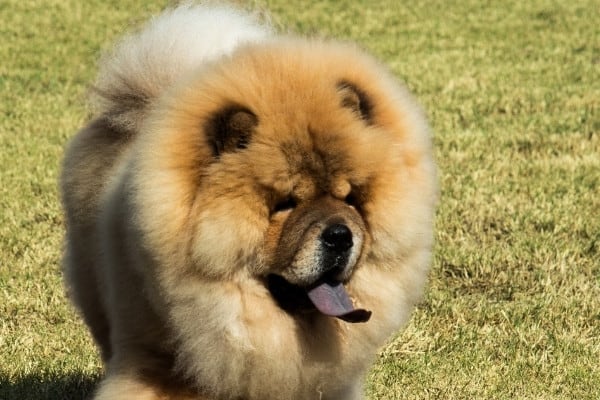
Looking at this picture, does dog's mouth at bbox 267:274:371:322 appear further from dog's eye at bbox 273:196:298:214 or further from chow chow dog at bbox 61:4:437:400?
dog's eye at bbox 273:196:298:214

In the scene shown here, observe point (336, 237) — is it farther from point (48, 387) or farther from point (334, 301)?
point (48, 387)

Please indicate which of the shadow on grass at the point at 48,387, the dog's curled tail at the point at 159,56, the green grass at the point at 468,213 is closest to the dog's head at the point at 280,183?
the dog's curled tail at the point at 159,56

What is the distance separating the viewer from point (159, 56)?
11.9ft

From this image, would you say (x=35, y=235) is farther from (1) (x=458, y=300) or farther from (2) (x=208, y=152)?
(2) (x=208, y=152)

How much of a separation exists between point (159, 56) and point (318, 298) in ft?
4.10

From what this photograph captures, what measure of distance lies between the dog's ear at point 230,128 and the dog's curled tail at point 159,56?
0.66 metres

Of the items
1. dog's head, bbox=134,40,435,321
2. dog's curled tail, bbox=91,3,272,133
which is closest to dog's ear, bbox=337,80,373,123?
dog's head, bbox=134,40,435,321

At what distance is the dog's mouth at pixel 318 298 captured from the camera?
2.84 meters

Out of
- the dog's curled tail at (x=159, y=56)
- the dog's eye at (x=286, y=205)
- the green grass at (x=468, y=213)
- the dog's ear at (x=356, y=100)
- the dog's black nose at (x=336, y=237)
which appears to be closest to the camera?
the dog's black nose at (x=336, y=237)

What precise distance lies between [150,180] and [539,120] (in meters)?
6.48

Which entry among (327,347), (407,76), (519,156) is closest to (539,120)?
(519,156)

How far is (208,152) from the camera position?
287 centimetres

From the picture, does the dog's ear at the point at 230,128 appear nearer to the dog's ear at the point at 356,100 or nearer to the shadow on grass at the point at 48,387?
the dog's ear at the point at 356,100

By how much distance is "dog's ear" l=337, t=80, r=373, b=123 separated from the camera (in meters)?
2.94
